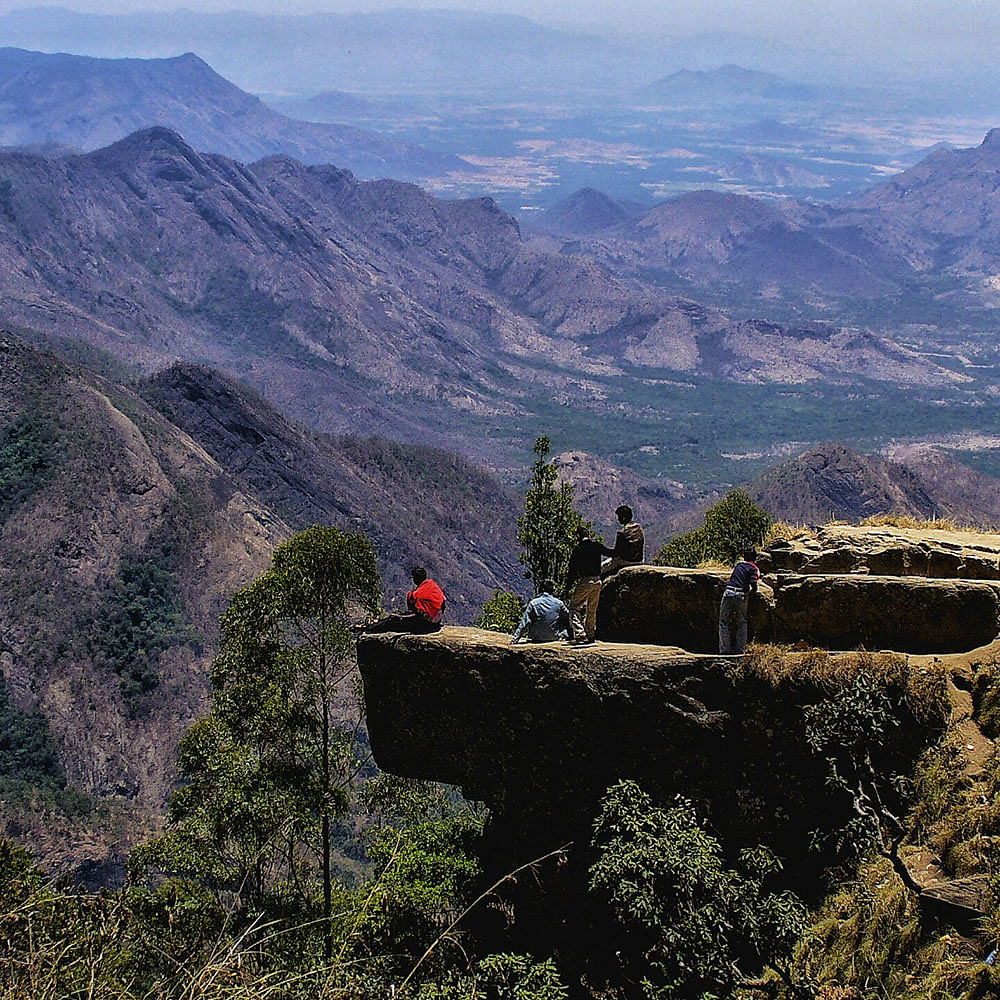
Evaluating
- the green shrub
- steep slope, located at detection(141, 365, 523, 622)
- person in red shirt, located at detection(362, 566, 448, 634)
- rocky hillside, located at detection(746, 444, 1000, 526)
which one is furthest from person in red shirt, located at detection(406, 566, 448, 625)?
rocky hillside, located at detection(746, 444, 1000, 526)

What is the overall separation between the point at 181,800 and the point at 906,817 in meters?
13.4

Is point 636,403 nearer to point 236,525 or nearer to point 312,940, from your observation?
point 236,525

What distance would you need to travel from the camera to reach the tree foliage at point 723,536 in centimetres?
3184

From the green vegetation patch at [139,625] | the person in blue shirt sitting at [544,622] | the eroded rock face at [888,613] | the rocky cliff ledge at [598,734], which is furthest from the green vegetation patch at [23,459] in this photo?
the eroded rock face at [888,613]

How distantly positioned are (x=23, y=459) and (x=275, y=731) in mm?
60367

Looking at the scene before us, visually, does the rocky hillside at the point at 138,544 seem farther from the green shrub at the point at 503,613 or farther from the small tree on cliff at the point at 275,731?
the small tree on cliff at the point at 275,731

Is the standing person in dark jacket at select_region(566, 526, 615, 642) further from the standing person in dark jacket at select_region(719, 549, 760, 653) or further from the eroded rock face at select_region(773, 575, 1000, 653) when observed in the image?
the eroded rock face at select_region(773, 575, 1000, 653)

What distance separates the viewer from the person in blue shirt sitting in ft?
46.9

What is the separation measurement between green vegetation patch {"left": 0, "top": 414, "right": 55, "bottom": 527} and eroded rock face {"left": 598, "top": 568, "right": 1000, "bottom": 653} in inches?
2484

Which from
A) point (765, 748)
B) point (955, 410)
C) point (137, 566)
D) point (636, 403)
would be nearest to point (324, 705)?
point (765, 748)

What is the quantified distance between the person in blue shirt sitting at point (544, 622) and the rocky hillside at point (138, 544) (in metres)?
39.2

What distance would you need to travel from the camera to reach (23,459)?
69875 millimetres

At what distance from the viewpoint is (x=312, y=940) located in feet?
57.1

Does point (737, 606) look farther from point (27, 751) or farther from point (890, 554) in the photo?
point (27, 751)
